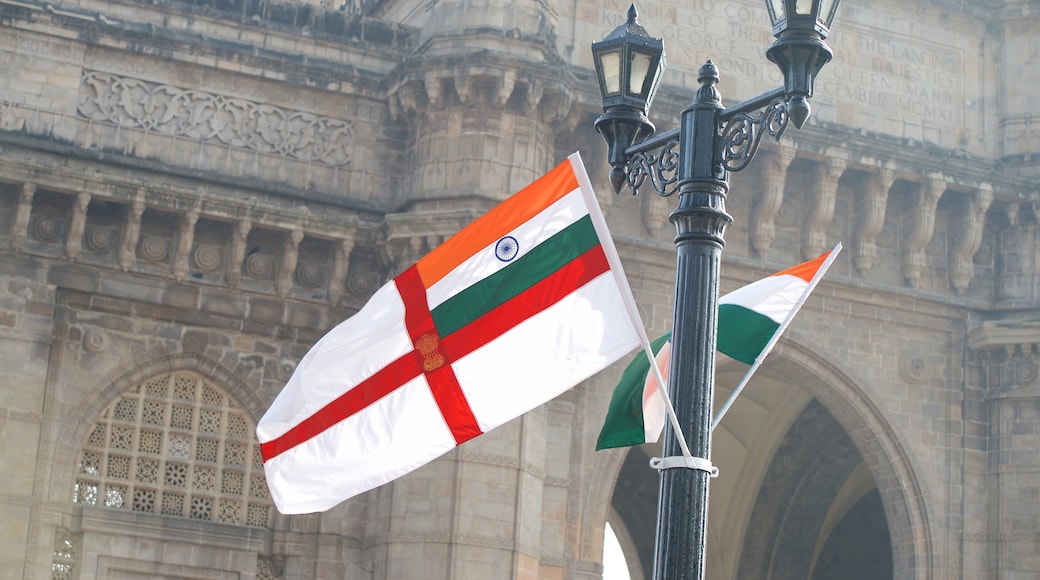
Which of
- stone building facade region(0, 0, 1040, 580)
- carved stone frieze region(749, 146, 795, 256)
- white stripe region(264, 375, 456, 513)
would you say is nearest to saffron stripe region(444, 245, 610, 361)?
white stripe region(264, 375, 456, 513)

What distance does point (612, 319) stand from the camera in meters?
8.45

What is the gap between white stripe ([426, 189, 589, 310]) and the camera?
28.5 feet

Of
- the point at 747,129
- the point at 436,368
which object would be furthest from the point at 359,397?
the point at 747,129

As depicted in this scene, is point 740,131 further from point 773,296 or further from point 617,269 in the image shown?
point 773,296

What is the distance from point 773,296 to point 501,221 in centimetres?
167

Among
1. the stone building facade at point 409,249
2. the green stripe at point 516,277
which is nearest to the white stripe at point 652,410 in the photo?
the green stripe at point 516,277

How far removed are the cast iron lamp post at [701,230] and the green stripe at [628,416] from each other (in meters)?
0.71

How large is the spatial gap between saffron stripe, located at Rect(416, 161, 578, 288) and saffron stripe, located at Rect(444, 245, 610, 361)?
0.33 metres

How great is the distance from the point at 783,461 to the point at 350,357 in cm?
1319

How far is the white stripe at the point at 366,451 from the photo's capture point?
29.2ft

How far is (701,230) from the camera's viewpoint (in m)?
8.22

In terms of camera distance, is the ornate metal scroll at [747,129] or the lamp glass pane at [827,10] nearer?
the lamp glass pane at [827,10]

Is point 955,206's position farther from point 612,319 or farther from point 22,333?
point 612,319

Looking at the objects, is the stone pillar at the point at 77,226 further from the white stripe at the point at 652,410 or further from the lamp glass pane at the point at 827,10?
the lamp glass pane at the point at 827,10
